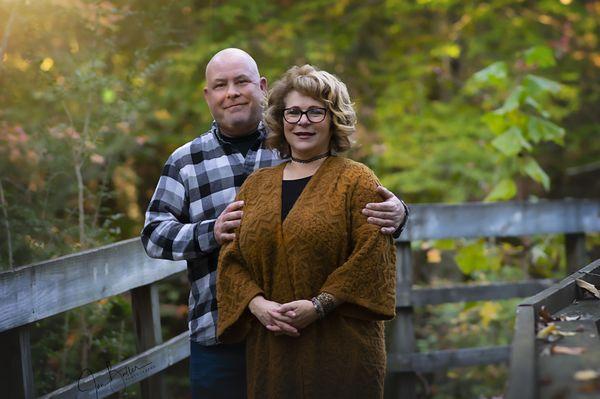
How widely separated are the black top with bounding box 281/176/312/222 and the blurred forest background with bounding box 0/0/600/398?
2.15 metres

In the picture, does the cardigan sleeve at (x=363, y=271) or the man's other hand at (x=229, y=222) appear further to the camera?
the man's other hand at (x=229, y=222)

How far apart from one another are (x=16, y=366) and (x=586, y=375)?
1959mm

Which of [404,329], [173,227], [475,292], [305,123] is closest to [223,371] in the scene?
[173,227]

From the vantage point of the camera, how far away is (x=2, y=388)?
9.55 feet

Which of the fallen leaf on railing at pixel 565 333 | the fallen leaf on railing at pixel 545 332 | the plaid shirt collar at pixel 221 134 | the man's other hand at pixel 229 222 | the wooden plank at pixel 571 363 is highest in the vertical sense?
the plaid shirt collar at pixel 221 134

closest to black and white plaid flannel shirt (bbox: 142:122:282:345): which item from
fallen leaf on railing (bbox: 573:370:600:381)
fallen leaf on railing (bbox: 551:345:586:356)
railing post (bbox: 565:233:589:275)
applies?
fallen leaf on railing (bbox: 551:345:586:356)

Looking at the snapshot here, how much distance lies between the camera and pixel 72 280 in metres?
3.22

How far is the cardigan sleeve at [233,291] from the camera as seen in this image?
2.67 meters

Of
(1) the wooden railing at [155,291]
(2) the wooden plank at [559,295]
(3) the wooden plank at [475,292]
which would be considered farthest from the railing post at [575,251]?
(2) the wooden plank at [559,295]

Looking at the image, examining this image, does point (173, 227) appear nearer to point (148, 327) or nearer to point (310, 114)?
point (310, 114)

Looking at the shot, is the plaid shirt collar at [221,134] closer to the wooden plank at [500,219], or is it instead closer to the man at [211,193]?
the man at [211,193]

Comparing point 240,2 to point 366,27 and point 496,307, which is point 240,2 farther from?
point 496,307

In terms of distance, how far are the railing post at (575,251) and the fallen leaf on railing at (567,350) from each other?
3.55m

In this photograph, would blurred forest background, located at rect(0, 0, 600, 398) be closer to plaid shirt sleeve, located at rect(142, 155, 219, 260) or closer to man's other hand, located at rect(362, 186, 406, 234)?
plaid shirt sleeve, located at rect(142, 155, 219, 260)
